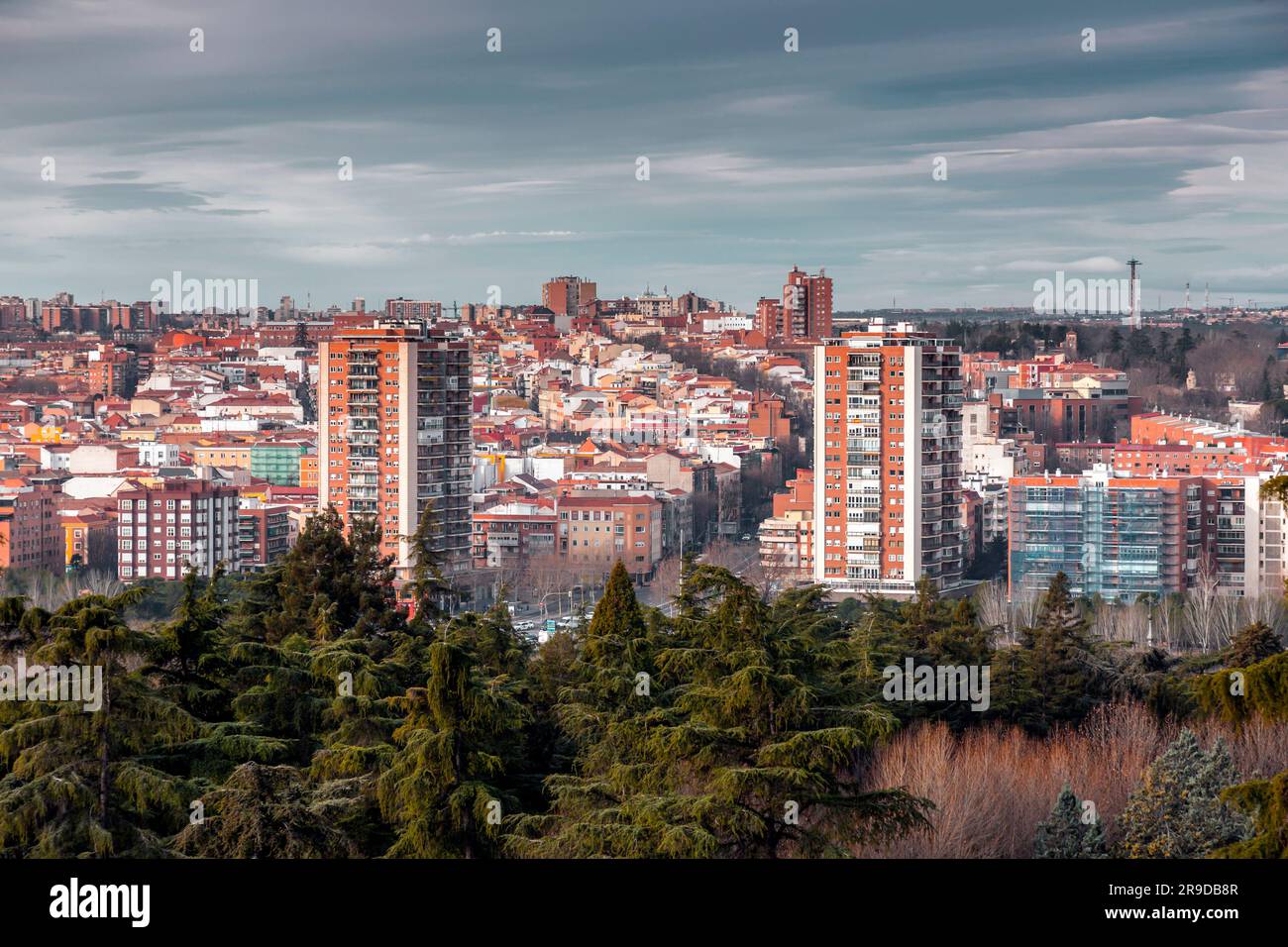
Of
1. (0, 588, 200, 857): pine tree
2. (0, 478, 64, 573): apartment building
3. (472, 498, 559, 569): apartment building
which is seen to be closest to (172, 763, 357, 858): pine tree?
(0, 588, 200, 857): pine tree

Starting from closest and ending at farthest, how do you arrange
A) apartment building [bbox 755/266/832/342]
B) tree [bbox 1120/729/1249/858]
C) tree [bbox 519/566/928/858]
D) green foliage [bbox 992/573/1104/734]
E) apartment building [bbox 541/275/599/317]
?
tree [bbox 519/566/928/858] → tree [bbox 1120/729/1249/858] → green foliage [bbox 992/573/1104/734] → apartment building [bbox 755/266/832/342] → apartment building [bbox 541/275/599/317]

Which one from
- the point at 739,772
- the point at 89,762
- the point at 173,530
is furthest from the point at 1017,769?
the point at 173,530

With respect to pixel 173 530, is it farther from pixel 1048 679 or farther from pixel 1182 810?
pixel 1182 810

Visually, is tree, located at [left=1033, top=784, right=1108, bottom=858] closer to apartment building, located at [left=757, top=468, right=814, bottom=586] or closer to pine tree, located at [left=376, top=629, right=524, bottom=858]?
pine tree, located at [left=376, top=629, right=524, bottom=858]

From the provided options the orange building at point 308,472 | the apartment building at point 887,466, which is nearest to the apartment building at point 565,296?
the orange building at point 308,472
